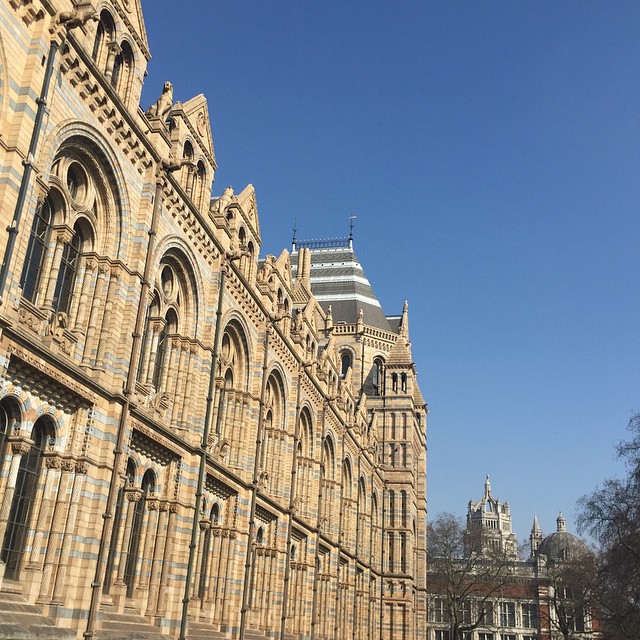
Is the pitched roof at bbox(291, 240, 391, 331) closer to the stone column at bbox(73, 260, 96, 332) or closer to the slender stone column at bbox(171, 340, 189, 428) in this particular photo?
the slender stone column at bbox(171, 340, 189, 428)

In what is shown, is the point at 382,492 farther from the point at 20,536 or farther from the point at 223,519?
the point at 20,536

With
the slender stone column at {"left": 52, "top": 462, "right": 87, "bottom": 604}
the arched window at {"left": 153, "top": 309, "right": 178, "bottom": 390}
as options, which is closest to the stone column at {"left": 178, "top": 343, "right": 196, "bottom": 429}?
the arched window at {"left": 153, "top": 309, "right": 178, "bottom": 390}

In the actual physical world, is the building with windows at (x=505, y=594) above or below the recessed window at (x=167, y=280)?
below

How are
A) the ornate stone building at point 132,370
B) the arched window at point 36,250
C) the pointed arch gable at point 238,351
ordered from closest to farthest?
the ornate stone building at point 132,370, the arched window at point 36,250, the pointed arch gable at point 238,351

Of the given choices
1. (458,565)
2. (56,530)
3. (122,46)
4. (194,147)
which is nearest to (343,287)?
(458,565)

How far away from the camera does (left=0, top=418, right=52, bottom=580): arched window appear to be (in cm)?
1706

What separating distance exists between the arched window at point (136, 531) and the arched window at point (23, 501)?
548 centimetres

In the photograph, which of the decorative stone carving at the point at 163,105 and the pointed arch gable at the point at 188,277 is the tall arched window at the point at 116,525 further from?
the decorative stone carving at the point at 163,105

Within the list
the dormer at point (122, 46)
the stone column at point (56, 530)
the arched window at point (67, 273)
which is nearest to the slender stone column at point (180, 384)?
the arched window at point (67, 273)

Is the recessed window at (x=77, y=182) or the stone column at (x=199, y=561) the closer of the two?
the recessed window at (x=77, y=182)

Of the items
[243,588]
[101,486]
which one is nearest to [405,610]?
[243,588]

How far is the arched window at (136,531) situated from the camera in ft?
74.6

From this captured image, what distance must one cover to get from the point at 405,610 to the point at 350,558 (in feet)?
42.3

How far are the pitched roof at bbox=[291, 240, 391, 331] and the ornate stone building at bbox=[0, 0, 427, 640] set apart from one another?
30672 mm
